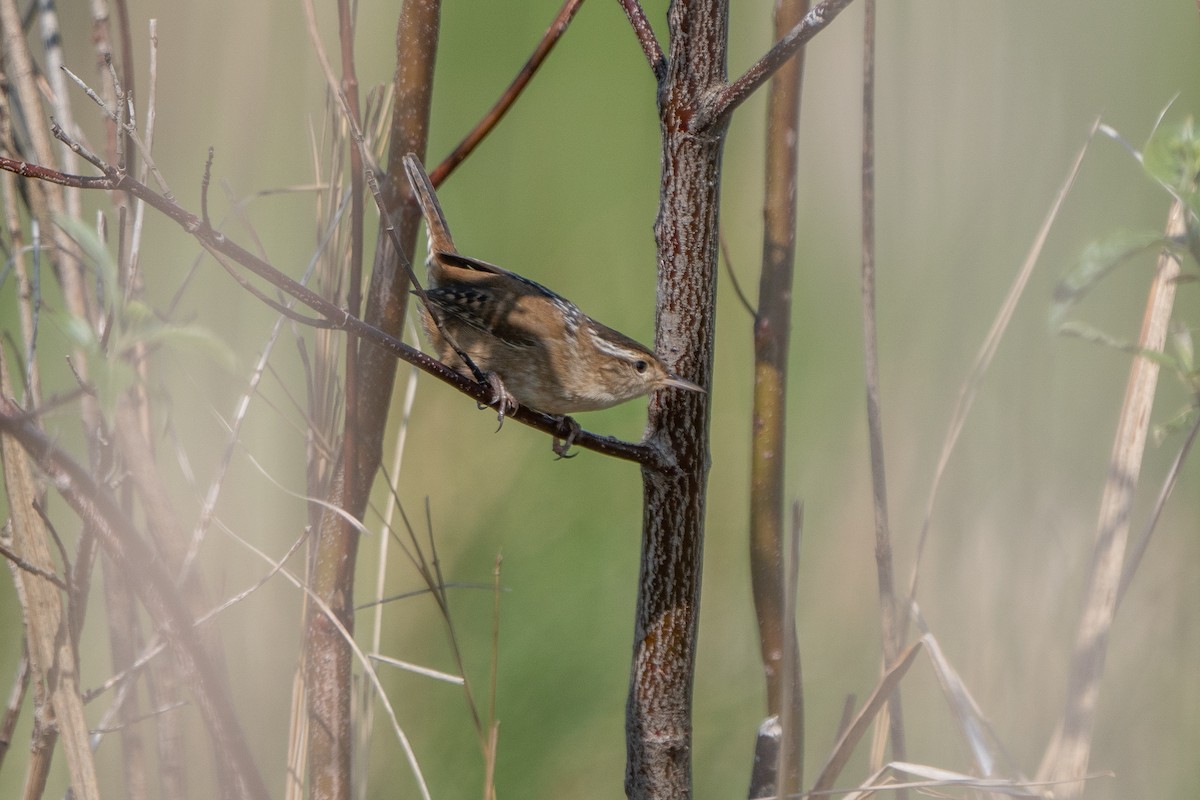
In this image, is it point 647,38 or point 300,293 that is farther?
point 647,38

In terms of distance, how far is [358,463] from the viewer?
1229mm

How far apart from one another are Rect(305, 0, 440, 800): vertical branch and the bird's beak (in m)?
0.34

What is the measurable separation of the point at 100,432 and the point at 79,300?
0.60 ft

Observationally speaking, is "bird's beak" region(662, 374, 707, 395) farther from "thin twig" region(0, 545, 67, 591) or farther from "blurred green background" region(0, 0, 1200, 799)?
"thin twig" region(0, 545, 67, 591)

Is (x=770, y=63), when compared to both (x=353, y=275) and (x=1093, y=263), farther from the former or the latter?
(x=353, y=275)

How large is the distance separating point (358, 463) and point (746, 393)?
1765 millimetres

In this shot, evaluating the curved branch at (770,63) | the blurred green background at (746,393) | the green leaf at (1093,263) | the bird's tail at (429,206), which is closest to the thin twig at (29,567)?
the blurred green background at (746,393)

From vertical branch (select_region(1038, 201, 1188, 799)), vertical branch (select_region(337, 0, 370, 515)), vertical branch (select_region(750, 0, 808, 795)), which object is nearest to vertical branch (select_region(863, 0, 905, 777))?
vertical branch (select_region(750, 0, 808, 795))

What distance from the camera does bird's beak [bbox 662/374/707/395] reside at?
3.45 ft

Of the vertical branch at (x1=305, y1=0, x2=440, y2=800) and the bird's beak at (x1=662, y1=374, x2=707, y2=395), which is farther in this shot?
the vertical branch at (x1=305, y1=0, x2=440, y2=800)

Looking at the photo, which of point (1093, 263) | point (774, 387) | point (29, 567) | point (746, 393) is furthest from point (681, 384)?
point (746, 393)

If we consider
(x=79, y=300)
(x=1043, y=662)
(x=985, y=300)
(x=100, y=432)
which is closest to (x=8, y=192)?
(x=79, y=300)

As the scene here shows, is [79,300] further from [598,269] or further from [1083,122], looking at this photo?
[598,269]

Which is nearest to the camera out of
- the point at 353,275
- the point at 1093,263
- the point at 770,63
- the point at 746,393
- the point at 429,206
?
the point at 1093,263
